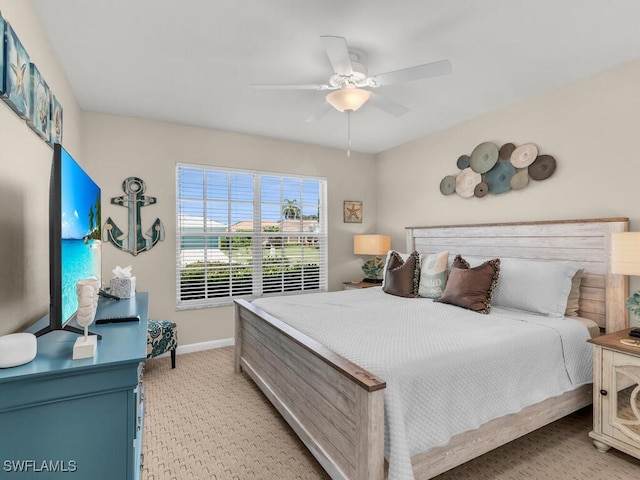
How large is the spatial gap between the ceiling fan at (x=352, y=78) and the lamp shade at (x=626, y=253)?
1521 mm

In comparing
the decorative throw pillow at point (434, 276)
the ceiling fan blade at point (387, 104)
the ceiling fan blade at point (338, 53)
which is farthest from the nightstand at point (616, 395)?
the ceiling fan blade at point (338, 53)

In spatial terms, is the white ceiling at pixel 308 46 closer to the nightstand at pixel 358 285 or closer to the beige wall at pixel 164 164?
the beige wall at pixel 164 164

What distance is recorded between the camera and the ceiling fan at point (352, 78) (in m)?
1.89

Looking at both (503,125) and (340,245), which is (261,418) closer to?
(340,245)

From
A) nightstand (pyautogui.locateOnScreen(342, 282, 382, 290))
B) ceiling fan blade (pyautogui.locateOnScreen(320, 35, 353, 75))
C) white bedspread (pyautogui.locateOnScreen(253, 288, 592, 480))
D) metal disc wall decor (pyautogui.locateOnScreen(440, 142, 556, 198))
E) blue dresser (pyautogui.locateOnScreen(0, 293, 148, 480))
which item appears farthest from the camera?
nightstand (pyautogui.locateOnScreen(342, 282, 382, 290))

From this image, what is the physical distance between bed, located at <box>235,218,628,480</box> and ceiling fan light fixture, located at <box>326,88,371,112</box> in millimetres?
1593

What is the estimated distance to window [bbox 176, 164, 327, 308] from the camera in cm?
385

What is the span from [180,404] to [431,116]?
3539mm

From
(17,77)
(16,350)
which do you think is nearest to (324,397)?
(16,350)

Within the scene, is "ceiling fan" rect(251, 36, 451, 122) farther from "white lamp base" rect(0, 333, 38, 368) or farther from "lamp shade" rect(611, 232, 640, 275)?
"white lamp base" rect(0, 333, 38, 368)

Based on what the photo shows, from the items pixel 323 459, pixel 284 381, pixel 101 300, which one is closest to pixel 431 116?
pixel 284 381

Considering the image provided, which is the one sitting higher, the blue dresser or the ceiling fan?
the ceiling fan

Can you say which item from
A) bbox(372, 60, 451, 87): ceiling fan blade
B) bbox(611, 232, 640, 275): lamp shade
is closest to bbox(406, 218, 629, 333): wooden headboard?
bbox(611, 232, 640, 275): lamp shade

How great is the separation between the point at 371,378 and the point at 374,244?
3113mm
